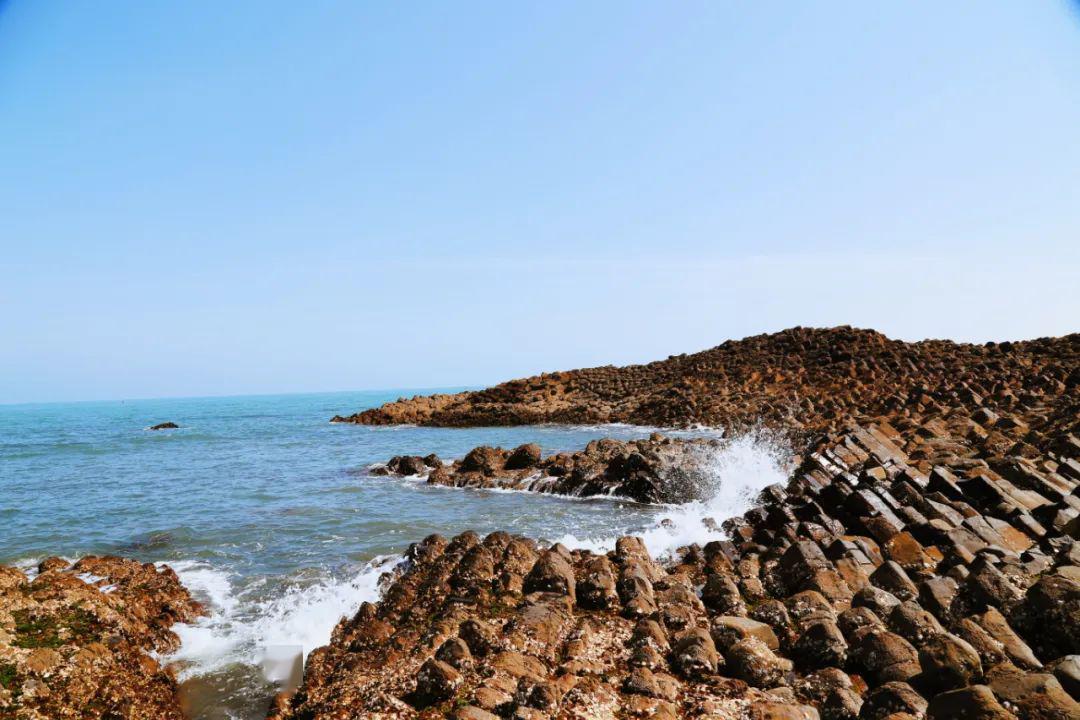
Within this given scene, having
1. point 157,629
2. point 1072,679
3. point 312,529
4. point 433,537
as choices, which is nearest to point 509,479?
point 312,529

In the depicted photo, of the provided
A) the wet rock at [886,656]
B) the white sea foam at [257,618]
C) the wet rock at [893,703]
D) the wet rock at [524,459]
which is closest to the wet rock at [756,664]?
the wet rock at [886,656]

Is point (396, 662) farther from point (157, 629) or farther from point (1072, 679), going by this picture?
point (1072, 679)

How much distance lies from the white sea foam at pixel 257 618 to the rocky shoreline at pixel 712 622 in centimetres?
39

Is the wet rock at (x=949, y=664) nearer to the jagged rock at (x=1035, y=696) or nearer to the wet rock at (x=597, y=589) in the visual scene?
the jagged rock at (x=1035, y=696)

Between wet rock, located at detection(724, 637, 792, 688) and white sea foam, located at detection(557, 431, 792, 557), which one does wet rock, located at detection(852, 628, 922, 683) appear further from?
white sea foam, located at detection(557, 431, 792, 557)

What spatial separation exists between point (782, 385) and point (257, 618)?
38889mm

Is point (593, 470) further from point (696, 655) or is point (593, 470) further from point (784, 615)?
point (696, 655)

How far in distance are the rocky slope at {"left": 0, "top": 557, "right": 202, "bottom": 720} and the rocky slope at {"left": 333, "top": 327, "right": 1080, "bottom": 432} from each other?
24.2 m

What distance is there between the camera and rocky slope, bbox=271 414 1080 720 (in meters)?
5.50

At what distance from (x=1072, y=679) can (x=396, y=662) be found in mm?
6117

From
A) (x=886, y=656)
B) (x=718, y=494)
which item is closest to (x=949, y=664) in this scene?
(x=886, y=656)

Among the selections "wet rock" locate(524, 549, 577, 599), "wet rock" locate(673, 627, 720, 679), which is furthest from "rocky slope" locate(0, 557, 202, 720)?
"wet rock" locate(673, 627, 720, 679)

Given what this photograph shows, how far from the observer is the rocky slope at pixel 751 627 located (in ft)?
18.0

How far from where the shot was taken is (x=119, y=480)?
24344mm
